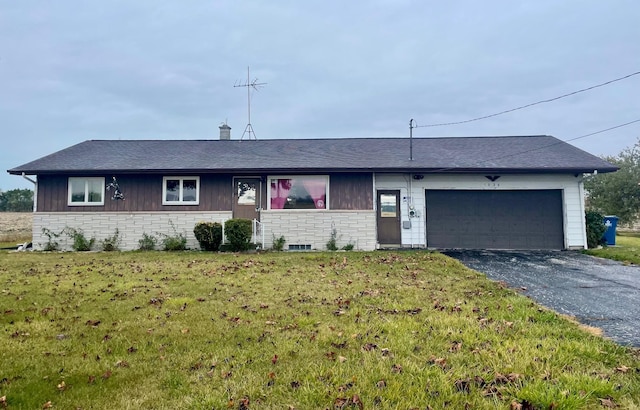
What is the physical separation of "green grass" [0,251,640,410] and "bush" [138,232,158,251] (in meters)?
5.89

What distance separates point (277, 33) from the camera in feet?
71.1

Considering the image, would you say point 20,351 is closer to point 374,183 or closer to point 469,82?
point 374,183

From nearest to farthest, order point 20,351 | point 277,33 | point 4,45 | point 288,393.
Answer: point 288,393 < point 20,351 < point 4,45 < point 277,33

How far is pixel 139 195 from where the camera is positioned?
12.7 metres

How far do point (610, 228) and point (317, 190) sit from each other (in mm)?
10703

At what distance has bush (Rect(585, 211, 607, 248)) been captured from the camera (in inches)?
486

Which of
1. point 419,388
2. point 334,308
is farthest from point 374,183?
point 419,388

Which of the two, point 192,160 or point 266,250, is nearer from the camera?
point 266,250

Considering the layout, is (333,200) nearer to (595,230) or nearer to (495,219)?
(495,219)

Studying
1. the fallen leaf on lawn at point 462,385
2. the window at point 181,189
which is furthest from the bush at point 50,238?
the fallen leaf on lawn at point 462,385

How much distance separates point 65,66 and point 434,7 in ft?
75.7

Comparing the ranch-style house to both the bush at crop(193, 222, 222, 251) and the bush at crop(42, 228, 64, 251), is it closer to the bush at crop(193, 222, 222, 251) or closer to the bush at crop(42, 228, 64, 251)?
the bush at crop(42, 228, 64, 251)

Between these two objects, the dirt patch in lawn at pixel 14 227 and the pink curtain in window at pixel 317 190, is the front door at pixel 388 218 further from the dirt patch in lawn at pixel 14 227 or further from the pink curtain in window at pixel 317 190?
the dirt patch in lawn at pixel 14 227

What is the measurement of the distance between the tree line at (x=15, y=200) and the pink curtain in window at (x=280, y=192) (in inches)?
1312
